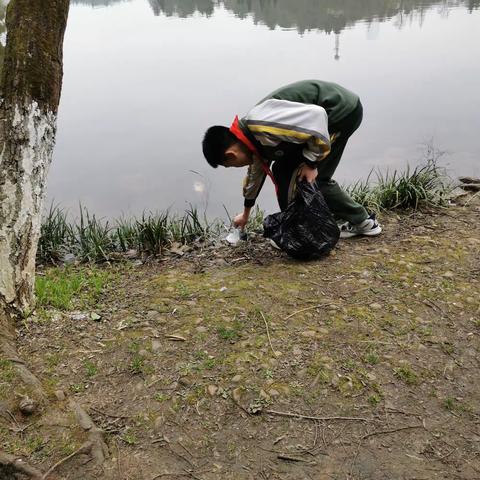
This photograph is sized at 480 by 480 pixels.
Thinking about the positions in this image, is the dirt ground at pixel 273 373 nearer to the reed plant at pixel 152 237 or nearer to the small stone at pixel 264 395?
the small stone at pixel 264 395

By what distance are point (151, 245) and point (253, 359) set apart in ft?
6.76

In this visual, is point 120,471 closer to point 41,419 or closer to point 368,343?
point 41,419

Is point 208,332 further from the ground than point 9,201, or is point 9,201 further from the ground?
point 9,201

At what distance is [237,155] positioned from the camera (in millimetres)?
3338

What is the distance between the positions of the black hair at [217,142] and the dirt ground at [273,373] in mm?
834

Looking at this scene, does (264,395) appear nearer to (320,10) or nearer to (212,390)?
(212,390)

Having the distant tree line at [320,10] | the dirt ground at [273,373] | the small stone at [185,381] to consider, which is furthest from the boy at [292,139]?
the distant tree line at [320,10]

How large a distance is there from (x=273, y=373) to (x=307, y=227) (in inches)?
53.0

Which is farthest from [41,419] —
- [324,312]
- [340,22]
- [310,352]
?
[340,22]

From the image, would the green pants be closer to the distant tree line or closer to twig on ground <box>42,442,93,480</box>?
twig on ground <box>42,442,93,480</box>

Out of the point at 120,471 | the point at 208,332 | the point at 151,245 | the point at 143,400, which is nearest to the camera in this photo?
the point at 120,471

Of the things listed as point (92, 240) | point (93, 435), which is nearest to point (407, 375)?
point (93, 435)

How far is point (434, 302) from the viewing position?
313cm

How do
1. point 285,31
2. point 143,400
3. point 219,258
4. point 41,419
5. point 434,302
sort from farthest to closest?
point 285,31 < point 219,258 < point 434,302 < point 143,400 < point 41,419
